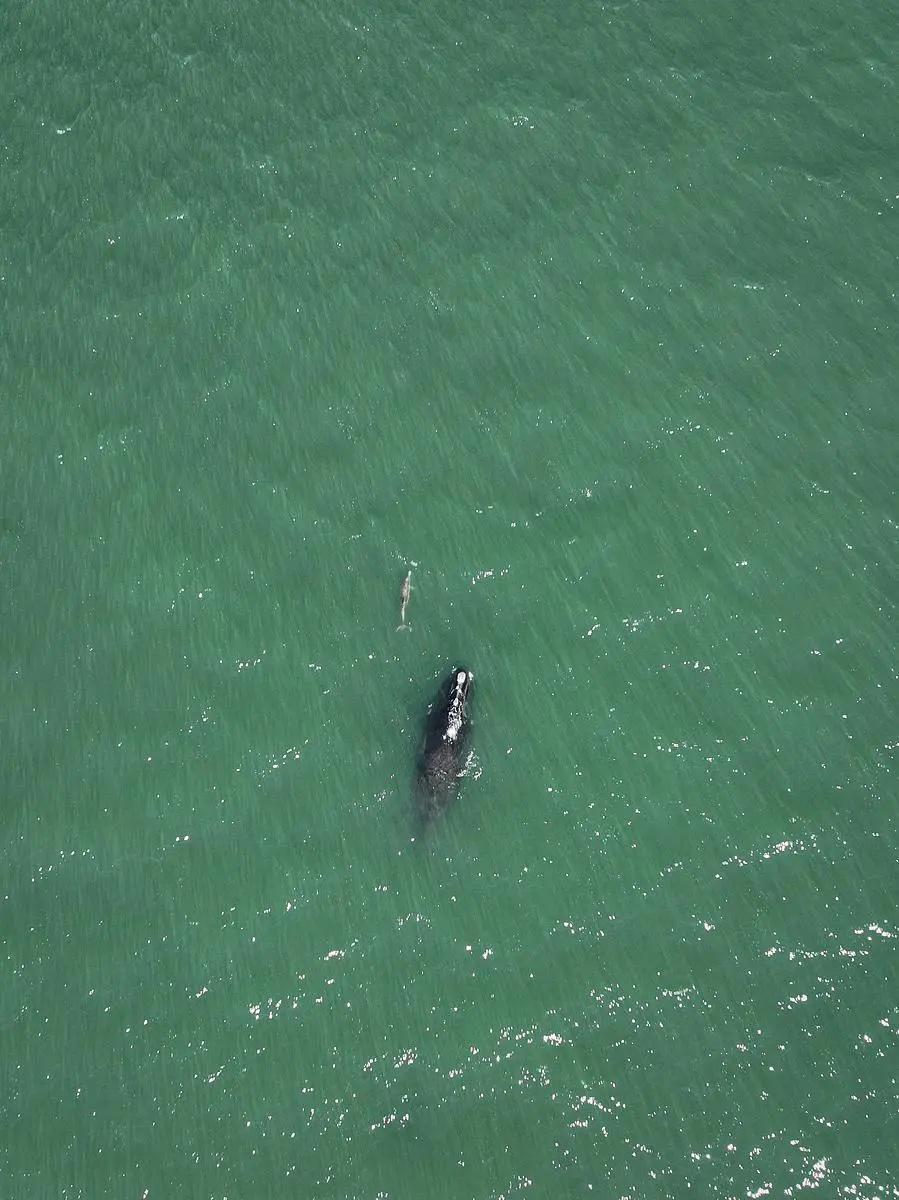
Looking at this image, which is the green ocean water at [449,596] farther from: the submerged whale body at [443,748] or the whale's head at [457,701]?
the whale's head at [457,701]

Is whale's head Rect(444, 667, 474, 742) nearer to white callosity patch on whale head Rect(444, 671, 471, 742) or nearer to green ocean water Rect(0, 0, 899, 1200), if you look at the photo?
white callosity patch on whale head Rect(444, 671, 471, 742)

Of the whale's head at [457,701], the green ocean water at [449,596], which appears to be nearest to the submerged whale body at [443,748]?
the whale's head at [457,701]

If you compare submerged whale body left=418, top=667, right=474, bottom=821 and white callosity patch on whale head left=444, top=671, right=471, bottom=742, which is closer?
submerged whale body left=418, top=667, right=474, bottom=821

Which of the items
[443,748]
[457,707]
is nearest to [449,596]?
[457,707]

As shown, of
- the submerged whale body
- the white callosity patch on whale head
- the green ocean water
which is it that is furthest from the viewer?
the white callosity patch on whale head

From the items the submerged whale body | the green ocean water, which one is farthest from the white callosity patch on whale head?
the green ocean water

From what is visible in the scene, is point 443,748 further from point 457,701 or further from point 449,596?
point 449,596
